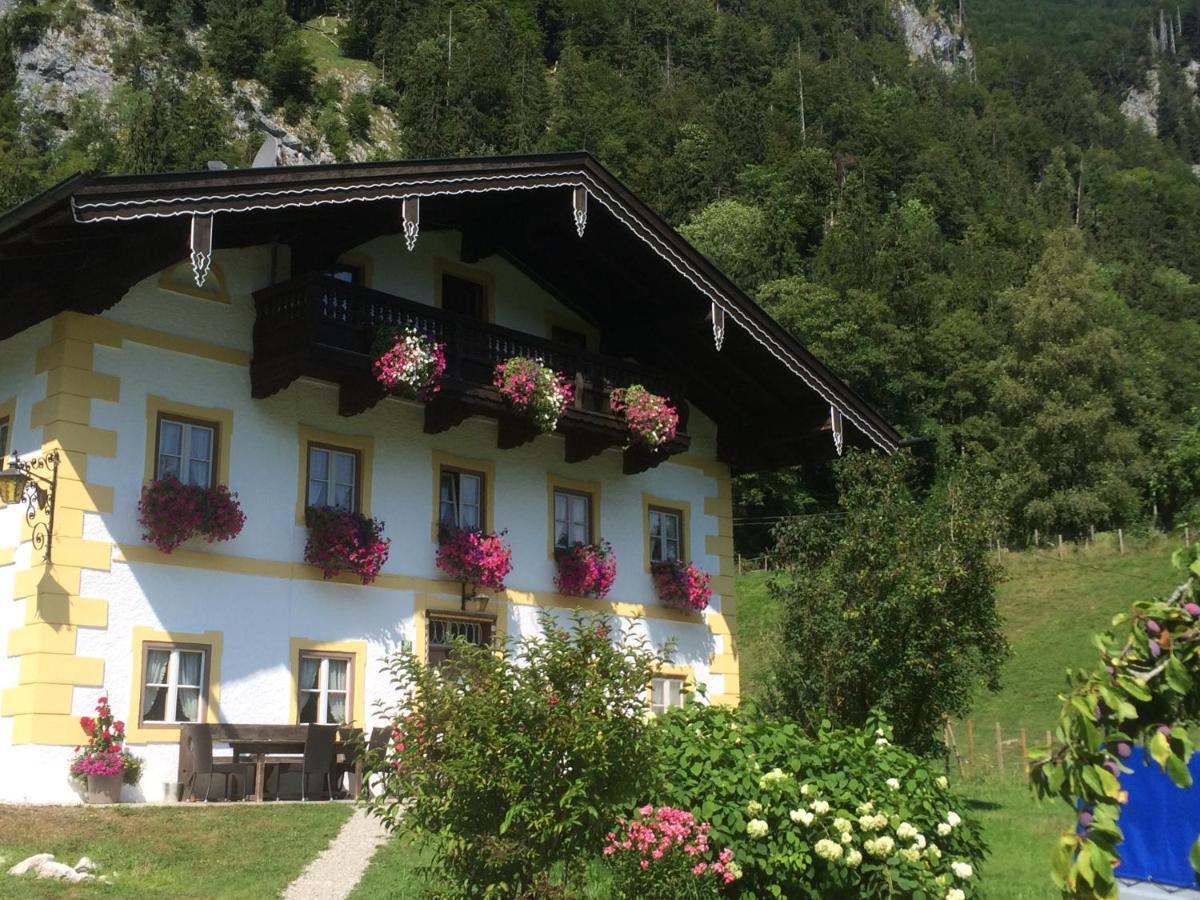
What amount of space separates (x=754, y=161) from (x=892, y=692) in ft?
283

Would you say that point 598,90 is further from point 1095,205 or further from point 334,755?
point 334,755

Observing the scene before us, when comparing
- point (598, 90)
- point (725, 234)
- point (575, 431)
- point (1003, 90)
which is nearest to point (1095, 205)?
point (1003, 90)

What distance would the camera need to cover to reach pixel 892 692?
53.7ft

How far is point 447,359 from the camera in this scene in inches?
688

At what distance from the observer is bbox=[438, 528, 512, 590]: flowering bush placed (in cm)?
1819

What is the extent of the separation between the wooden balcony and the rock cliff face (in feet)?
492

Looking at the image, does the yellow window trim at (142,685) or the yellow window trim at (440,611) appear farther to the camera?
the yellow window trim at (440,611)

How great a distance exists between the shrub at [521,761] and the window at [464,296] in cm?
1181

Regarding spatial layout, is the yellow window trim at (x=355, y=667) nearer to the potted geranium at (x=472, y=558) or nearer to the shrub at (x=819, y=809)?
the potted geranium at (x=472, y=558)

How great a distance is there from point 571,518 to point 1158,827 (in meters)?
13.2

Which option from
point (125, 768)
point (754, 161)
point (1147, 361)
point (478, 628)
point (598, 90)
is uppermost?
point (598, 90)

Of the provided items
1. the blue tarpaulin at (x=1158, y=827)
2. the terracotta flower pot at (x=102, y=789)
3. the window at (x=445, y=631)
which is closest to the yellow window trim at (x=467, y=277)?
the window at (x=445, y=631)

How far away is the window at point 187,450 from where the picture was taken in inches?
628

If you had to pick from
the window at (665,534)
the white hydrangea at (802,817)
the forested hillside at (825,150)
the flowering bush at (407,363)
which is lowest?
the white hydrangea at (802,817)
